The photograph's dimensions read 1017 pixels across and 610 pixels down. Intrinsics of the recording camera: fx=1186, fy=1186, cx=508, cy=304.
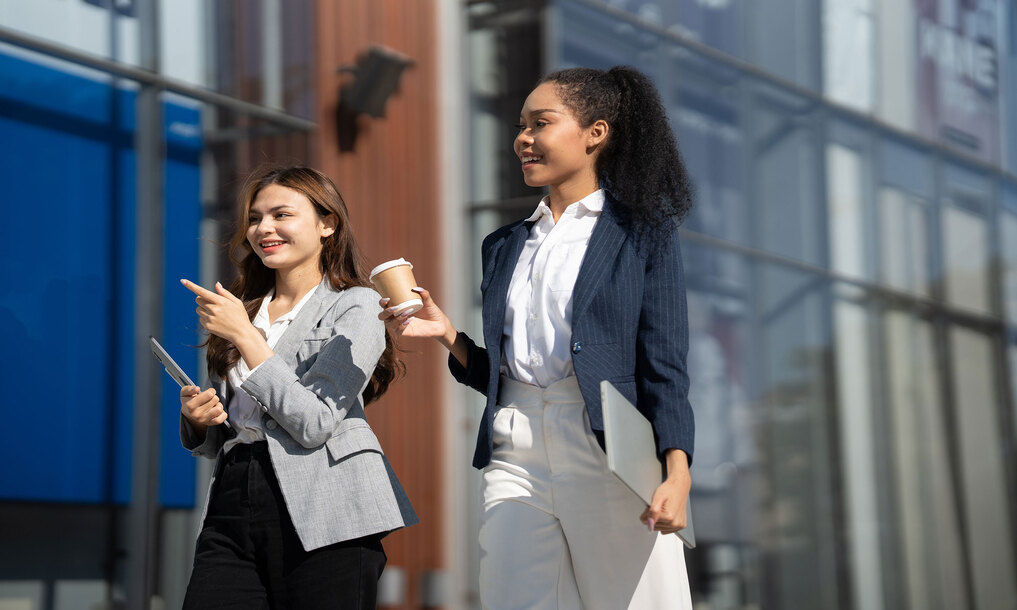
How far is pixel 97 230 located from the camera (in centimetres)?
508

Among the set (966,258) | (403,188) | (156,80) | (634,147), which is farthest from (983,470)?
(634,147)

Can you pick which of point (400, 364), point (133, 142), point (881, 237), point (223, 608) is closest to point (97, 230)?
point (133, 142)

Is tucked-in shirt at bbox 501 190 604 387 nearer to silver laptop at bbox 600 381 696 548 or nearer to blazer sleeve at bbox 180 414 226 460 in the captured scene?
silver laptop at bbox 600 381 696 548

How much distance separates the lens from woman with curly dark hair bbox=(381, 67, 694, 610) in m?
2.43

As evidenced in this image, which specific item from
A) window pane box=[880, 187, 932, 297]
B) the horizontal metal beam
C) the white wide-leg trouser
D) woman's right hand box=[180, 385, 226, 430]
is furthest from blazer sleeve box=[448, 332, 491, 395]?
window pane box=[880, 187, 932, 297]

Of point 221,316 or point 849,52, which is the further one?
point 849,52

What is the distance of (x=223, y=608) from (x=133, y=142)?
3359 mm

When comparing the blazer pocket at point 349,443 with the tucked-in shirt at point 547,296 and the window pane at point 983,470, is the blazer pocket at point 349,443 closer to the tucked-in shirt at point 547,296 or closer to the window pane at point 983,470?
the tucked-in shirt at point 547,296

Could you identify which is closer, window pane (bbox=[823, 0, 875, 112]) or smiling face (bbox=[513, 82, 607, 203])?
smiling face (bbox=[513, 82, 607, 203])

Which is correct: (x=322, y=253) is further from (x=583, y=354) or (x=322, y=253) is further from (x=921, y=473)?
(x=921, y=473)

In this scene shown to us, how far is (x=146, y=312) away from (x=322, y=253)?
2.66 meters

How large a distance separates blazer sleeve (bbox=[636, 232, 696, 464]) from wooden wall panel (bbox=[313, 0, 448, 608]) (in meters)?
4.09

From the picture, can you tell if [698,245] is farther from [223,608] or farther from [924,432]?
[223,608]

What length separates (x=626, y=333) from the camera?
2496 millimetres
